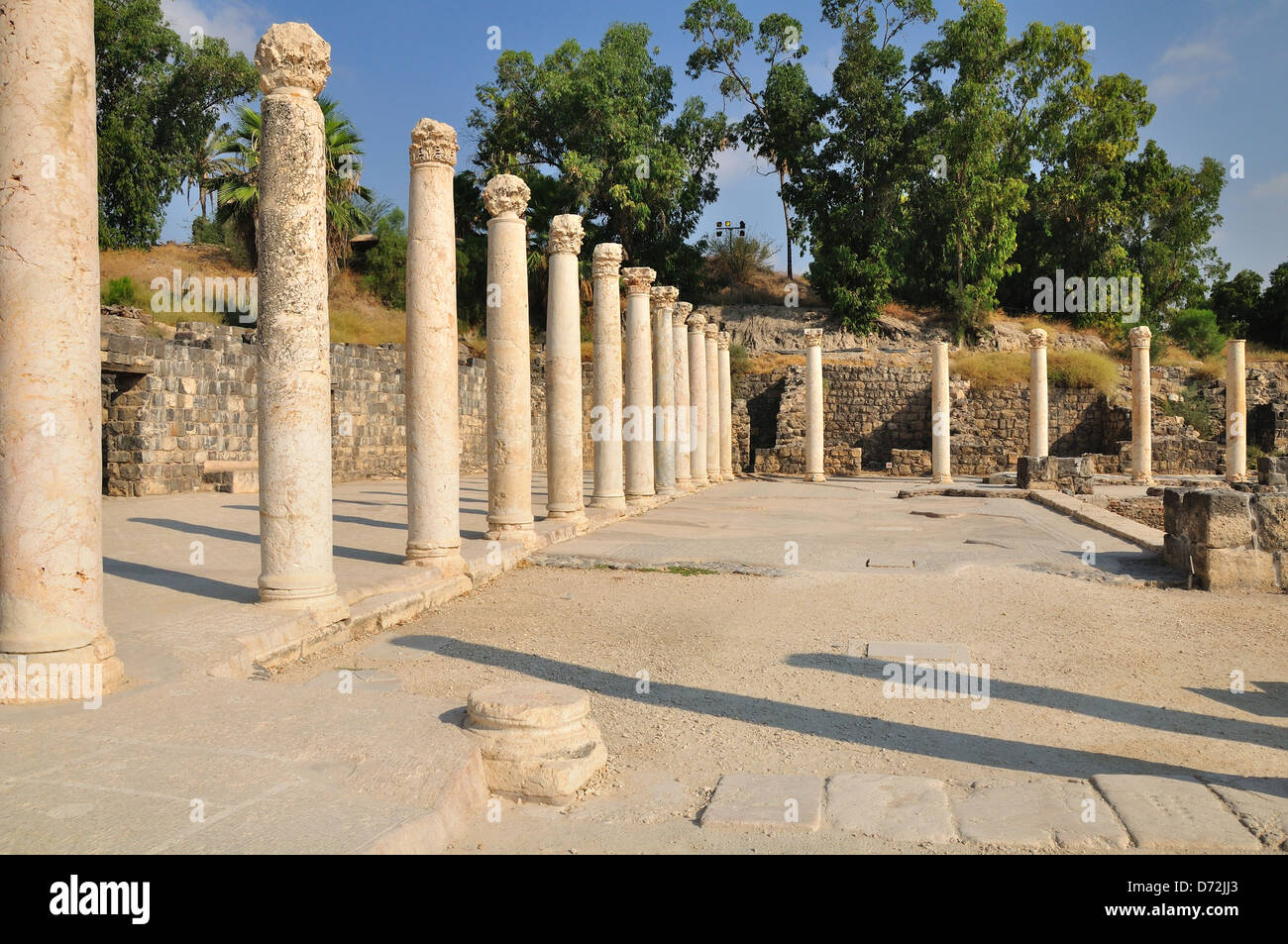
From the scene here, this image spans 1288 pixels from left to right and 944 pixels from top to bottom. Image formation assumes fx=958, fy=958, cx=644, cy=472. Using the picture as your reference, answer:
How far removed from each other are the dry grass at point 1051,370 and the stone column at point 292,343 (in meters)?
28.7

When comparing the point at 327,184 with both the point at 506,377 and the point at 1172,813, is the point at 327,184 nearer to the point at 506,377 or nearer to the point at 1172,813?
the point at 506,377

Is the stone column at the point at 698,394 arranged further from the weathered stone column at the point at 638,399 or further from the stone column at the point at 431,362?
the stone column at the point at 431,362

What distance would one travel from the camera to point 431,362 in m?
8.81

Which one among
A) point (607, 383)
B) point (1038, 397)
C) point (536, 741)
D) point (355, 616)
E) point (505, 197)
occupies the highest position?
point (505, 197)

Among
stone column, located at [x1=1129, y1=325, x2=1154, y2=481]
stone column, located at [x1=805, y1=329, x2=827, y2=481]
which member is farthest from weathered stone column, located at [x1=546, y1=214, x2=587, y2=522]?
stone column, located at [x1=1129, y1=325, x2=1154, y2=481]

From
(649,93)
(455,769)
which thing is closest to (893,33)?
(649,93)

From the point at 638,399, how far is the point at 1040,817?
41.9ft

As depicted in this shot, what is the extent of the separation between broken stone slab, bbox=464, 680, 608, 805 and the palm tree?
25.7m

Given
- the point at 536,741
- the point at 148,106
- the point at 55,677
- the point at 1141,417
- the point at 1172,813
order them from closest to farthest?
the point at 1172,813
the point at 536,741
the point at 55,677
the point at 1141,417
the point at 148,106

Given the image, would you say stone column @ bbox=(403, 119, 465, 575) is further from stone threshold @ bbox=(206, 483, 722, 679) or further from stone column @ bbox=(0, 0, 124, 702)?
stone column @ bbox=(0, 0, 124, 702)

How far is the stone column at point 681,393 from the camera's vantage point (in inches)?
792

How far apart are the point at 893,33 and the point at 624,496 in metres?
34.1

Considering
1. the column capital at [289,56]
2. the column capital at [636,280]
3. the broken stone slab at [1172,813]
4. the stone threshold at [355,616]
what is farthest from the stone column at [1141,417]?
the column capital at [289,56]

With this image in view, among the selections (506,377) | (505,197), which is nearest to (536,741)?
(506,377)
